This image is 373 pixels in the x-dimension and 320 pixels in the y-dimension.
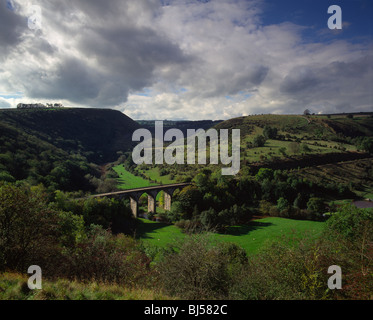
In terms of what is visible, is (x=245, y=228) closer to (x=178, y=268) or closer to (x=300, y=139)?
(x=178, y=268)

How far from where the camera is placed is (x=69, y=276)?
32.1ft

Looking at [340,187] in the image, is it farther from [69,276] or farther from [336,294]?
[69,276]

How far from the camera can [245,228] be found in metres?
39.2

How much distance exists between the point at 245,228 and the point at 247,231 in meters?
1.63

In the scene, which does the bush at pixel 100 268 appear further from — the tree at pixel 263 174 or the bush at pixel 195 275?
the tree at pixel 263 174

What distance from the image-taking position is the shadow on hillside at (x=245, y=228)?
37219 millimetres

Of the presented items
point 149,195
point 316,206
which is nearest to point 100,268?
point 149,195

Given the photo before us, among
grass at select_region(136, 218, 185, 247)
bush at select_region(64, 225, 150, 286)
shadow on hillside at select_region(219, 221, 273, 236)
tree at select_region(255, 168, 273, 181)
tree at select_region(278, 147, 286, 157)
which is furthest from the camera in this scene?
tree at select_region(278, 147, 286, 157)

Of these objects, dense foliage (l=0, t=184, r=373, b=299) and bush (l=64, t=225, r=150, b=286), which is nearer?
dense foliage (l=0, t=184, r=373, b=299)

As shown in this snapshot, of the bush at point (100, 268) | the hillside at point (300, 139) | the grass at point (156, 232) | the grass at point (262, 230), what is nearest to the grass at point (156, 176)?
the grass at point (156, 232)

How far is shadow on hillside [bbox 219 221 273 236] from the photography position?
3722 centimetres

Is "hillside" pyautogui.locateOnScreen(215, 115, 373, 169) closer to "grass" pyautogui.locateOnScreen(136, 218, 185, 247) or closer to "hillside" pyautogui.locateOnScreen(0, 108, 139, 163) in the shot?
"grass" pyautogui.locateOnScreen(136, 218, 185, 247)

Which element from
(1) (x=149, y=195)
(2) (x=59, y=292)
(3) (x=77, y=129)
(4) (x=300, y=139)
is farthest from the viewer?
(3) (x=77, y=129)

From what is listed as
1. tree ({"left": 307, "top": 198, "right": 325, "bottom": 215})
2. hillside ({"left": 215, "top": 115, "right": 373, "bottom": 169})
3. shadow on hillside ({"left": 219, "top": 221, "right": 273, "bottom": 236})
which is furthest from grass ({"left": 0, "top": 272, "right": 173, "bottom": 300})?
hillside ({"left": 215, "top": 115, "right": 373, "bottom": 169})
